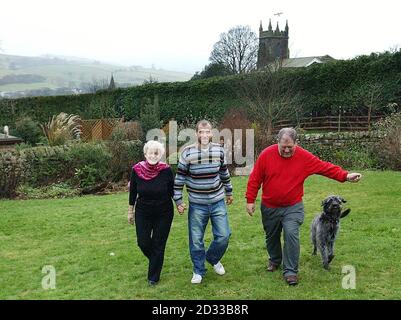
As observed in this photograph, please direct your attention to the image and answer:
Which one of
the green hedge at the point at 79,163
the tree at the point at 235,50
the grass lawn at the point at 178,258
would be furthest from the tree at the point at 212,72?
the grass lawn at the point at 178,258

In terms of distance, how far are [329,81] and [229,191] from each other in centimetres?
2019

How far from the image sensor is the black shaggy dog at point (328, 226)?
203 inches

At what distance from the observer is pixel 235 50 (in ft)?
195

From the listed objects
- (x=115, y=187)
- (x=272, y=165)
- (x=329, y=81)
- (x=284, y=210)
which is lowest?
(x=115, y=187)

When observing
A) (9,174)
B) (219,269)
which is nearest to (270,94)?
(9,174)

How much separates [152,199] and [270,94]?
17.9 m

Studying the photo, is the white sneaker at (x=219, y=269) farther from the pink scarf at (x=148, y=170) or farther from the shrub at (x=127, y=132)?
the shrub at (x=127, y=132)

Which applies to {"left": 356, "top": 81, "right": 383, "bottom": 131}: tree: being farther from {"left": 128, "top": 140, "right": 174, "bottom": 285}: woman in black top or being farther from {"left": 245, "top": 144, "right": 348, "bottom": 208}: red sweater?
{"left": 128, "top": 140, "right": 174, "bottom": 285}: woman in black top

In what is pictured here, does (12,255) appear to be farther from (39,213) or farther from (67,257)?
(39,213)

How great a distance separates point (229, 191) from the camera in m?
5.24

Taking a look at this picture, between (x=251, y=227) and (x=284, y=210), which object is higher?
(x=284, y=210)

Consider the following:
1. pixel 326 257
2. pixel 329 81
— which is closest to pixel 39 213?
pixel 326 257
